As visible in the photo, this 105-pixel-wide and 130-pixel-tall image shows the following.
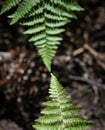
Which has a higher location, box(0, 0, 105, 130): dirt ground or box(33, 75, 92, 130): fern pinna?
box(0, 0, 105, 130): dirt ground

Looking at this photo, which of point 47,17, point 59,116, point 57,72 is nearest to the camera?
point 59,116

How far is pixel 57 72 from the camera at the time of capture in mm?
3322

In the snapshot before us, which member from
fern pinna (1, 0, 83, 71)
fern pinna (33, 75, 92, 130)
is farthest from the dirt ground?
fern pinna (33, 75, 92, 130)

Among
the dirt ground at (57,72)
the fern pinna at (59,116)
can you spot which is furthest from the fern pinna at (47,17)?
the dirt ground at (57,72)

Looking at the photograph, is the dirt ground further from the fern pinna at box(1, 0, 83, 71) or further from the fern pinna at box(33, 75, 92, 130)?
the fern pinna at box(33, 75, 92, 130)

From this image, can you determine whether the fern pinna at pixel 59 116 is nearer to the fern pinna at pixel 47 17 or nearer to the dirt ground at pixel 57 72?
the fern pinna at pixel 47 17

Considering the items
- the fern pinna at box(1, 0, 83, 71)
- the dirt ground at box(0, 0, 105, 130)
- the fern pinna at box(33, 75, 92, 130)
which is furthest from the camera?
the dirt ground at box(0, 0, 105, 130)

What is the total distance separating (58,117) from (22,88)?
1.22 m

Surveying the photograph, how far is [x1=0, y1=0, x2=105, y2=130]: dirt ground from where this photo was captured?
Answer: 119 inches

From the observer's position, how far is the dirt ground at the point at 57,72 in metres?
3.04

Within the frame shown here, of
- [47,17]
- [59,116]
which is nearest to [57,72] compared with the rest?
[47,17]

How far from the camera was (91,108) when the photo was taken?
3180 mm

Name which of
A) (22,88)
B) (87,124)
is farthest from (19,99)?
(87,124)

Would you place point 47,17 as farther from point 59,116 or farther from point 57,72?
point 57,72
